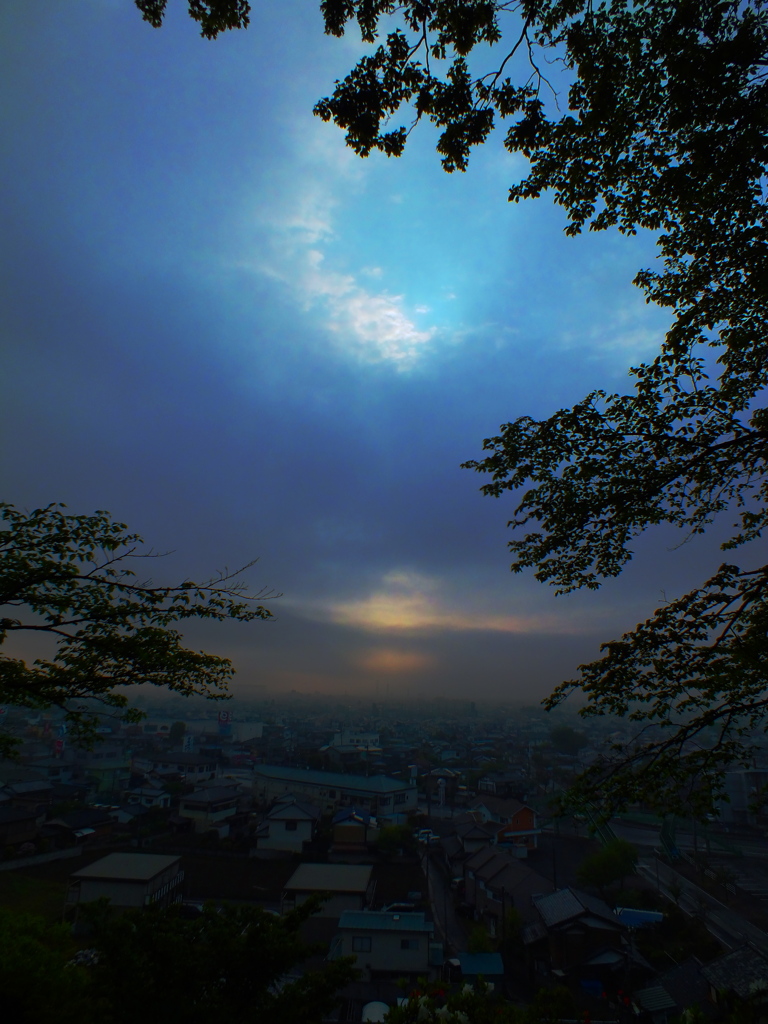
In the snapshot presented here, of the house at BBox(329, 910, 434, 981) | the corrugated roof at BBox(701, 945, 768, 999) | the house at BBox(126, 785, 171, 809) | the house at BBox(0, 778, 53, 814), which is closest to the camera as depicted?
the corrugated roof at BBox(701, 945, 768, 999)

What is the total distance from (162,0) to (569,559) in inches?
302

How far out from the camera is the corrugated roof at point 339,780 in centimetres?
3960

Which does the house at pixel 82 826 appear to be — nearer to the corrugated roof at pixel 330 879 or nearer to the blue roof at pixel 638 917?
the corrugated roof at pixel 330 879

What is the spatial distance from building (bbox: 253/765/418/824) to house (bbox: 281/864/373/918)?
16.4 meters

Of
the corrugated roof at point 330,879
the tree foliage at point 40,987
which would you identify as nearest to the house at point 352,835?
the corrugated roof at point 330,879

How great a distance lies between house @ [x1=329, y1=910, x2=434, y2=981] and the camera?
1656cm

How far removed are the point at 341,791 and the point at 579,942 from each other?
25.8 meters

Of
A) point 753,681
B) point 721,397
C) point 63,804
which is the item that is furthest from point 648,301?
point 63,804

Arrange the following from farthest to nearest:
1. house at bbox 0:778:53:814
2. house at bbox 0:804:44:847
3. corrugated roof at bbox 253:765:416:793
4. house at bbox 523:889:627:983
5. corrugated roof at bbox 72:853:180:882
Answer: corrugated roof at bbox 253:765:416:793, house at bbox 0:778:53:814, house at bbox 0:804:44:847, corrugated roof at bbox 72:853:180:882, house at bbox 523:889:627:983

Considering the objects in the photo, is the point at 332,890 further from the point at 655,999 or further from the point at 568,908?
the point at 655,999

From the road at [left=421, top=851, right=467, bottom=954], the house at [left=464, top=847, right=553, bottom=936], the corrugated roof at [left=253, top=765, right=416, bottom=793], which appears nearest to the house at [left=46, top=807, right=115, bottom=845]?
the corrugated roof at [left=253, top=765, right=416, bottom=793]

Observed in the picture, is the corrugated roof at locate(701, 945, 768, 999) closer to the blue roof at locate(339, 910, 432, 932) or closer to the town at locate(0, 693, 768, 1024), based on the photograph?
the town at locate(0, 693, 768, 1024)

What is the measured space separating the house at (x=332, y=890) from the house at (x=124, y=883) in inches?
171

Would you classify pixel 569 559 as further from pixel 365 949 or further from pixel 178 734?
pixel 178 734
